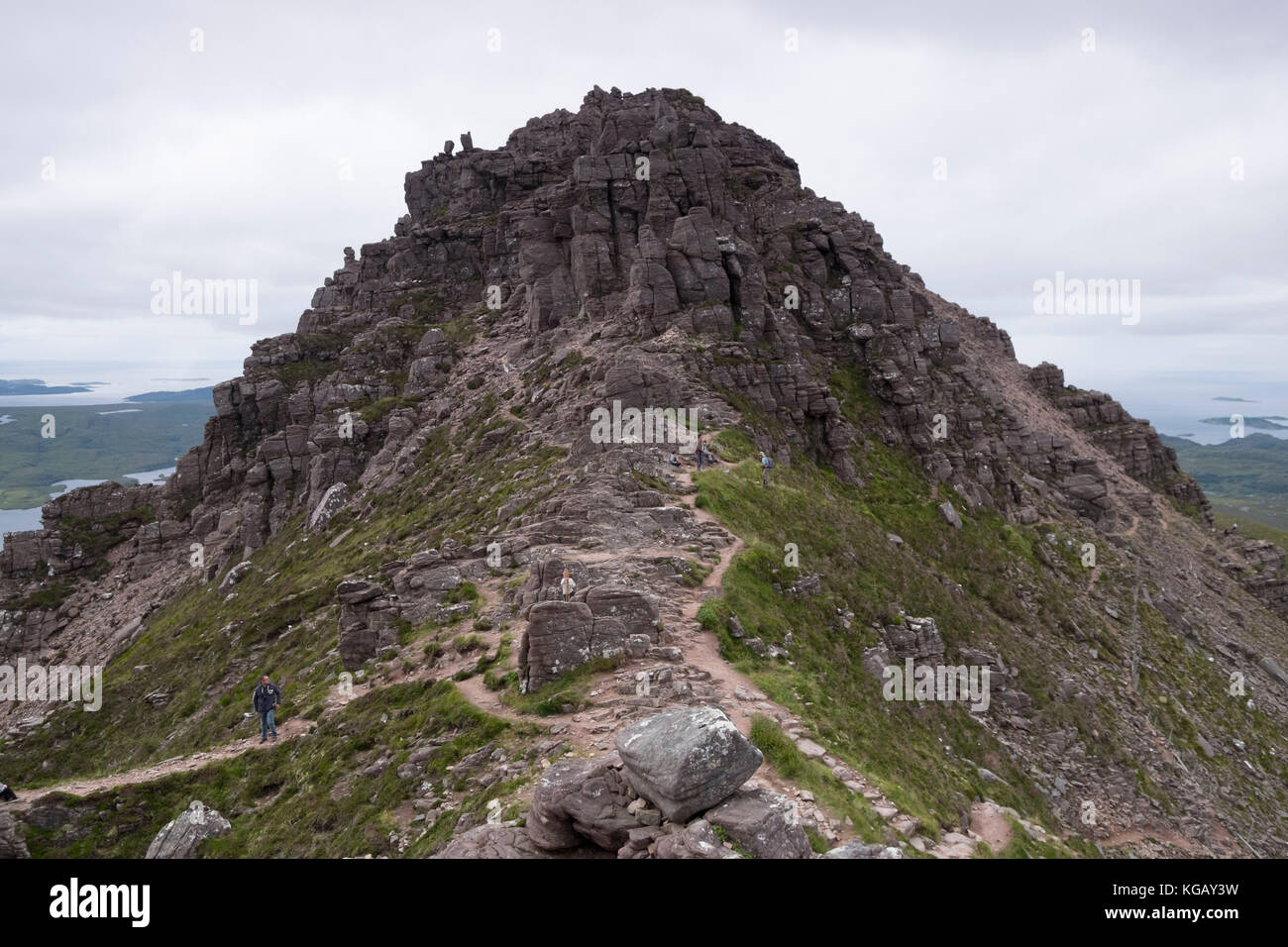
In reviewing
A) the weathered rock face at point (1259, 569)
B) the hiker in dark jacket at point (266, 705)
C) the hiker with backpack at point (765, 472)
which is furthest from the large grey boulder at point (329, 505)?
the weathered rock face at point (1259, 569)

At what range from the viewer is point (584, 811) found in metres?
12.1

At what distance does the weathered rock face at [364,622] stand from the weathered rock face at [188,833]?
7.86m

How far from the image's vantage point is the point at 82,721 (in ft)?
134

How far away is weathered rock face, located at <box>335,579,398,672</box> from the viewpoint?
28109mm

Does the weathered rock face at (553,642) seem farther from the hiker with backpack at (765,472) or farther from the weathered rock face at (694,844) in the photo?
the hiker with backpack at (765,472)

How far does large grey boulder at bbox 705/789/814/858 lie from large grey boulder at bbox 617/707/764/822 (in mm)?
282

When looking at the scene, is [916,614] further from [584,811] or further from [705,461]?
[584,811]

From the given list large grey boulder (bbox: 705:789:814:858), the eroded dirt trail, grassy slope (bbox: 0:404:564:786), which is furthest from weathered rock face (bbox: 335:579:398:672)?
large grey boulder (bbox: 705:789:814:858)

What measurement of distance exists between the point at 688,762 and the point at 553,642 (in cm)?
1003

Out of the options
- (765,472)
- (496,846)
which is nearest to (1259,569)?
(765,472)

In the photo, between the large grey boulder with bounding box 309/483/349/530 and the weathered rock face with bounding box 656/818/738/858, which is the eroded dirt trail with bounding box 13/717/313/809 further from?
the large grey boulder with bounding box 309/483/349/530

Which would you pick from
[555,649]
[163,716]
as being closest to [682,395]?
[555,649]

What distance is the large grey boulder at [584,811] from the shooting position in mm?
11844

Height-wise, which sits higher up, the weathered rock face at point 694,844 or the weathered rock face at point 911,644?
the weathered rock face at point 694,844
